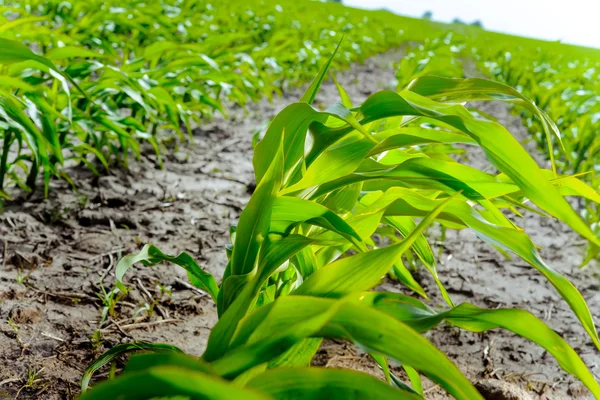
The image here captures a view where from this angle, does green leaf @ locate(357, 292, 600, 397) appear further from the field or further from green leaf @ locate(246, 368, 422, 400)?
green leaf @ locate(246, 368, 422, 400)

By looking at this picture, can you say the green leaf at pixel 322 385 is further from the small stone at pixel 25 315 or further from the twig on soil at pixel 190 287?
the twig on soil at pixel 190 287

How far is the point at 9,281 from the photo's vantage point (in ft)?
4.25

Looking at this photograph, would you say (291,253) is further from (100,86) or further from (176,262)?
(100,86)

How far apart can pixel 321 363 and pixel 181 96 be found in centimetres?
155

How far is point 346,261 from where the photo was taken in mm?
674

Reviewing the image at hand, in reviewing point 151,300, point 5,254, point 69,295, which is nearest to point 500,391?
point 151,300

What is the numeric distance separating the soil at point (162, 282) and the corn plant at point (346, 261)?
279mm

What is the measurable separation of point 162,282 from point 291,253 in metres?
0.77

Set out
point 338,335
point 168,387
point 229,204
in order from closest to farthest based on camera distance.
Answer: point 168,387 → point 338,335 → point 229,204

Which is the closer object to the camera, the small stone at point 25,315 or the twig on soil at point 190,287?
the small stone at point 25,315

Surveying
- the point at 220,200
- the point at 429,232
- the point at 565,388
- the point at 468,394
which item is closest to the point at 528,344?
the point at 565,388

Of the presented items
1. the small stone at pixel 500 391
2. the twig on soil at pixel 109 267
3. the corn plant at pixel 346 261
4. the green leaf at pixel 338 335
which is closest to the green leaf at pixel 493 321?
the corn plant at pixel 346 261

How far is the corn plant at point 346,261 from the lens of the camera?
523 mm

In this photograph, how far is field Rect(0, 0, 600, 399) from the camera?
1.91 feet
